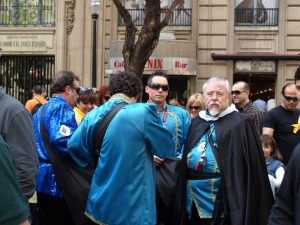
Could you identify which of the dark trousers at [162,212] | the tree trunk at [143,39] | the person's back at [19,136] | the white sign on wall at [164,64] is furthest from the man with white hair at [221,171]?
the white sign on wall at [164,64]

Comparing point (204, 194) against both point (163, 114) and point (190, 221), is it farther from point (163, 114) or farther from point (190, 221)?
point (163, 114)

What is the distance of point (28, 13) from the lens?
2505 centimetres

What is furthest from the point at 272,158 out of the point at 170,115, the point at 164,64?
the point at 164,64

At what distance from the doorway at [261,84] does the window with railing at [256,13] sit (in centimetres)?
197

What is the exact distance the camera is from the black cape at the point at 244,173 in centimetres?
529

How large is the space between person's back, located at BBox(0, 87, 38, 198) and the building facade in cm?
1788

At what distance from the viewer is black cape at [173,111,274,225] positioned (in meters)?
5.29

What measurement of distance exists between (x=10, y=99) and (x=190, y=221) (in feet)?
6.99

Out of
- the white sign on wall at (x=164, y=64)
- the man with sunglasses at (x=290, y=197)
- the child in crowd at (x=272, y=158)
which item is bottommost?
the child in crowd at (x=272, y=158)

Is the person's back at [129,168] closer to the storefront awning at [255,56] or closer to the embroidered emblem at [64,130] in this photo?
the embroidered emblem at [64,130]

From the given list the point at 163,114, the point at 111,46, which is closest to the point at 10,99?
the point at 163,114

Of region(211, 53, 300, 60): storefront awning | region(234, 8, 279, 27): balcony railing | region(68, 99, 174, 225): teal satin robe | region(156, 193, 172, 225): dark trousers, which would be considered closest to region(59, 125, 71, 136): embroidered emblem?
region(68, 99, 174, 225): teal satin robe

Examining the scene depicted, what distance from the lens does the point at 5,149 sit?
2736mm

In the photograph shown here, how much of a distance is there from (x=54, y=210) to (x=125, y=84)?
172 cm
